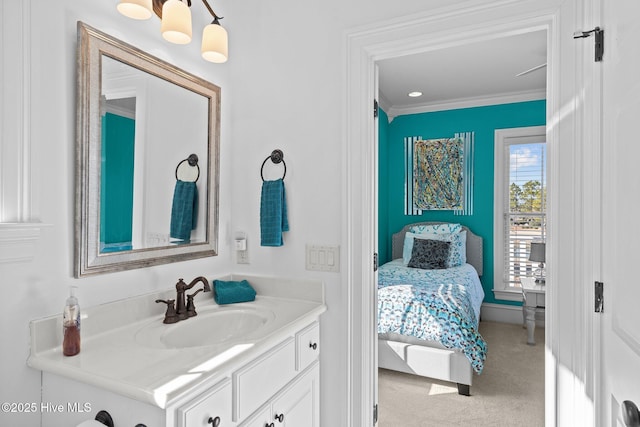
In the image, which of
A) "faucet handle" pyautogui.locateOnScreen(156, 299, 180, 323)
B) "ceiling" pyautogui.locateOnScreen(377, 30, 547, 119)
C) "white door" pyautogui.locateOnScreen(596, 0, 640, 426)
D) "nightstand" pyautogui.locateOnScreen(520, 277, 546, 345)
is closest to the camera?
"white door" pyautogui.locateOnScreen(596, 0, 640, 426)

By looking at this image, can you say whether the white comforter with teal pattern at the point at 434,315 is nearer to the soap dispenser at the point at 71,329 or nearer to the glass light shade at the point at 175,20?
the soap dispenser at the point at 71,329

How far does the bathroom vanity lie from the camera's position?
953 mm

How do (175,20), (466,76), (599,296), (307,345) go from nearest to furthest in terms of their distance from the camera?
(599,296) → (175,20) → (307,345) → (466,76)

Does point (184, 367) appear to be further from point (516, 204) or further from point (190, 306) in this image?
point (516, 204)

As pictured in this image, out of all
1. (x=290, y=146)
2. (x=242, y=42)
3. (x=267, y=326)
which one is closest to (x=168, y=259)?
(x=267, y=326)

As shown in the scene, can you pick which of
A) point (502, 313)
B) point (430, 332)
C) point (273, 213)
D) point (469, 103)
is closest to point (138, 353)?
point (273, 213)

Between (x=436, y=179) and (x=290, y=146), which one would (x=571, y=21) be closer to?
(x=290, y=146)

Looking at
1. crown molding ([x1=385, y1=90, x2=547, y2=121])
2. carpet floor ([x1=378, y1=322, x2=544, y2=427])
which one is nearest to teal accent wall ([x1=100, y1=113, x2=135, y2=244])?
carpet floor ([x1=378, y1=322, x2=544, y2=427])

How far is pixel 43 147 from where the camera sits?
114 centimetres

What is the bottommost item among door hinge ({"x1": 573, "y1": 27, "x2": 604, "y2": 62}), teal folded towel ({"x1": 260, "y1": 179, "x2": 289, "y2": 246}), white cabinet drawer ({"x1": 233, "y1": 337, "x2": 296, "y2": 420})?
white cabinet drawer ({"x1": 233, "y1": 337, "x2": 296, "y2": 420})

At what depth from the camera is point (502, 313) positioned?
4336mm

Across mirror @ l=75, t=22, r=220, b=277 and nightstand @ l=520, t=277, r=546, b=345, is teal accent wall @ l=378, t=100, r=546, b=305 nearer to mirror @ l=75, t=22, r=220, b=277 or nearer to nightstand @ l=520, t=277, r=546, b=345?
nightstand @ l=520, t=277, r=546, b=345

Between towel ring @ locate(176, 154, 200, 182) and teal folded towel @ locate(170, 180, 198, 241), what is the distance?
20 mm

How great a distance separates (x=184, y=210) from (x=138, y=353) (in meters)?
0.74
